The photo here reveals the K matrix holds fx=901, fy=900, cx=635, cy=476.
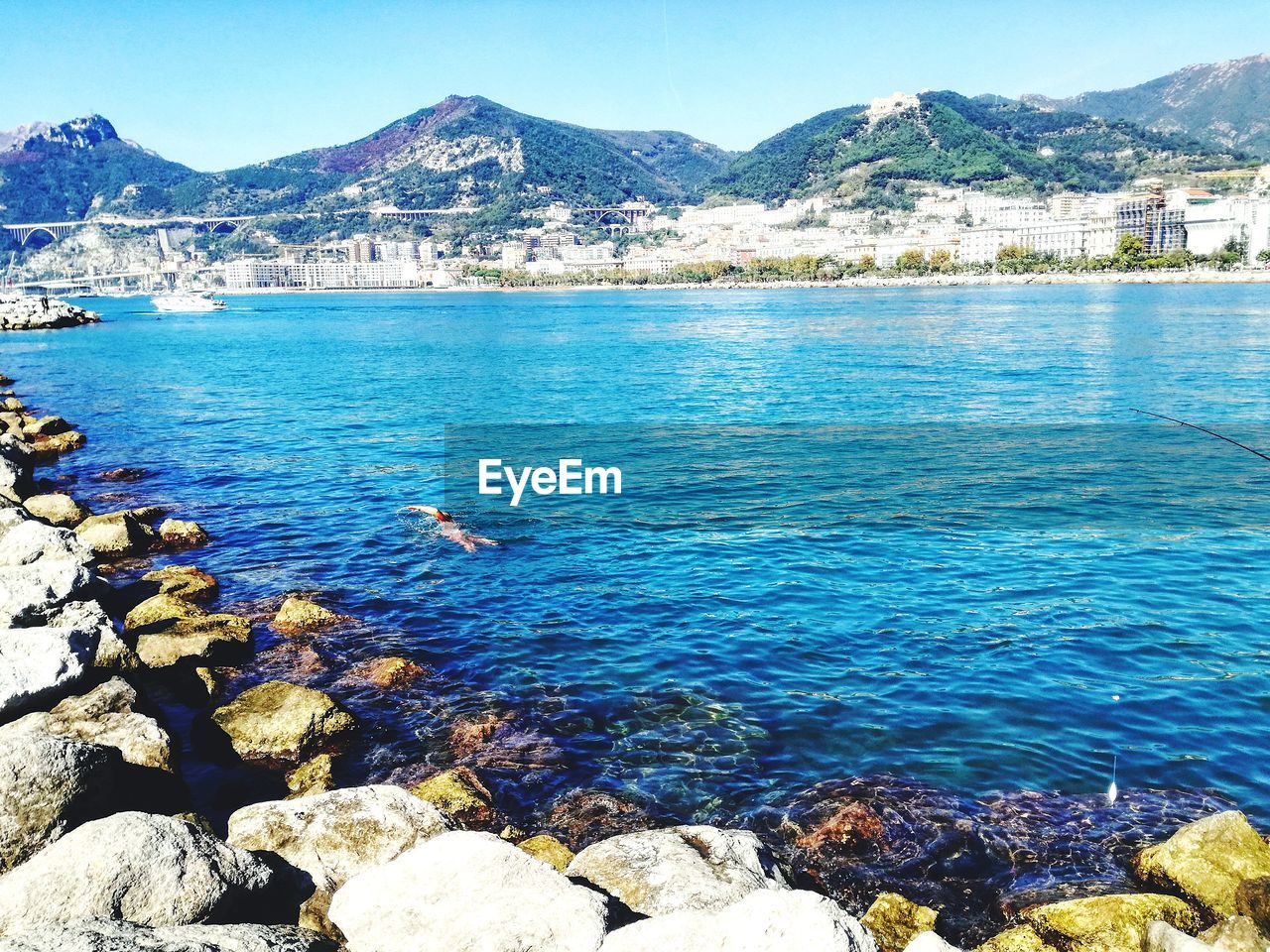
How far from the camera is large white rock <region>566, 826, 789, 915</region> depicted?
5.83 m

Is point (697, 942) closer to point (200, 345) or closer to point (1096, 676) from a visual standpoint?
point (1096, 676)

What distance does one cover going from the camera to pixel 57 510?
17.5 metres

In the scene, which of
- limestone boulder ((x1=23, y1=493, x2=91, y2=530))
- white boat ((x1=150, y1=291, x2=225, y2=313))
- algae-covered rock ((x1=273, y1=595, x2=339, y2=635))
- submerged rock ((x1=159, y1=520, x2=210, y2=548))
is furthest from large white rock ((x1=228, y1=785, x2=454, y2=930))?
white boat ((x1=150, y1=291, x2=225, y2=313))

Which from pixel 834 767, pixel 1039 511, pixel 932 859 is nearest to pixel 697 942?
pixel 932 859

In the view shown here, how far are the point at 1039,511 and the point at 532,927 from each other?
1585cm

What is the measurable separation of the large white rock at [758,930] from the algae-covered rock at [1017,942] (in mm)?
1667

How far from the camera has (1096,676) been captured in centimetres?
1076

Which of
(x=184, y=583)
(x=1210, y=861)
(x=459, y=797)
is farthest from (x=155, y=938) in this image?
(x=184, y=583)

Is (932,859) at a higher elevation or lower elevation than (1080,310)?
lower

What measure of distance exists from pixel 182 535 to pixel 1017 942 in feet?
51.8

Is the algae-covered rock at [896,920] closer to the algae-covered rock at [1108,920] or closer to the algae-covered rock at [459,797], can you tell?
the algae-covered rock at [1108,920]

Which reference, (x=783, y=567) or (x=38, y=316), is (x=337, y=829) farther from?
(x=38, y=316)

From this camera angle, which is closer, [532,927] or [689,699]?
[532,927]

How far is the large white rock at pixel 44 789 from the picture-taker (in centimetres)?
622
